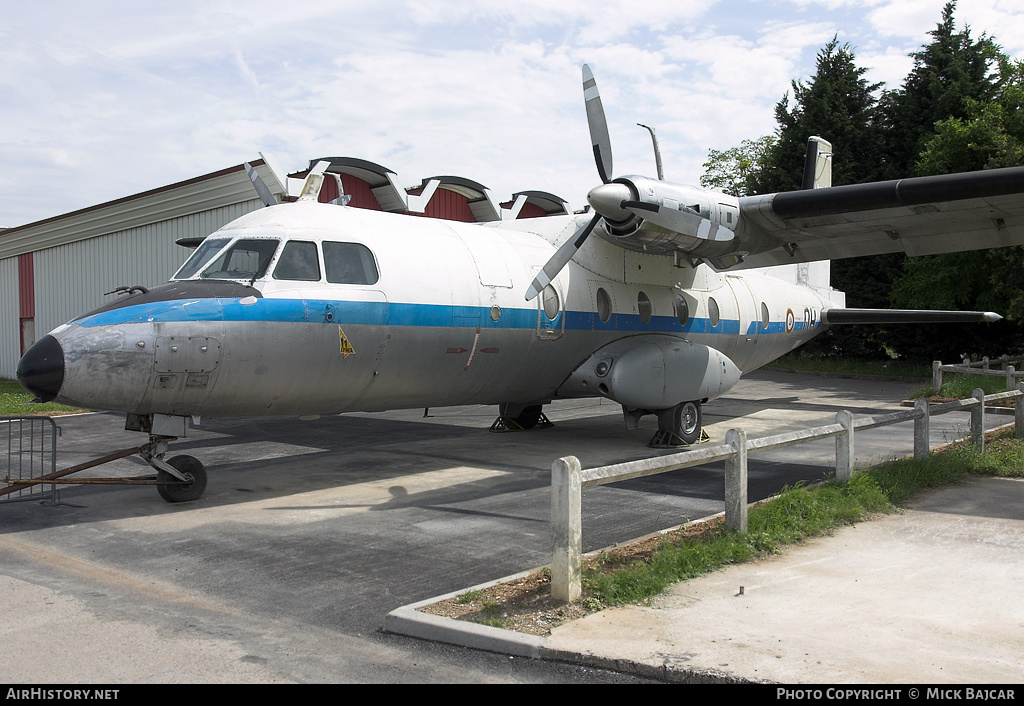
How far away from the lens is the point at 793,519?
743 cm

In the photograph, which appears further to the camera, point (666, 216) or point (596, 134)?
point (596, 134)

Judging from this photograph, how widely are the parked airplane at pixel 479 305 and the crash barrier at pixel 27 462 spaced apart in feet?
4.52

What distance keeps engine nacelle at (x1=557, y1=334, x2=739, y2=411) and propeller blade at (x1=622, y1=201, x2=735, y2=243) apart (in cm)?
220

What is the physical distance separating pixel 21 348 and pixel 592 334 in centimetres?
2683

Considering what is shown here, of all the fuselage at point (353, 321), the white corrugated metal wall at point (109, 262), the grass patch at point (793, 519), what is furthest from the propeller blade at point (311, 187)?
the white corrugated metal wall at point (109, 262)

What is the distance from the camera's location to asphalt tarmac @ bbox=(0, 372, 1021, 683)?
15.2 feet

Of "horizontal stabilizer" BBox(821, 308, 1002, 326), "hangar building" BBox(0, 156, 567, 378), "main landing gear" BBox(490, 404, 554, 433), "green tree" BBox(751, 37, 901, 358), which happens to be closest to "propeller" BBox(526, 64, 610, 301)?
"main landing gear" BBox(490, 404, 554, 433)

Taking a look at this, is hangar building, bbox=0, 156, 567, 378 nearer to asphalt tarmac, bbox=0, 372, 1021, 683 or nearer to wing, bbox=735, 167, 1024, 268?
asphalt tarmac, bbox=0, 372, 1021, 683

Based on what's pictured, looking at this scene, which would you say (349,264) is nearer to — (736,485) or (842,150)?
(736,485)

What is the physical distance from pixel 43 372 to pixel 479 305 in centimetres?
548

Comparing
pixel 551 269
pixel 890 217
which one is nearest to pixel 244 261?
pixel 551 269
